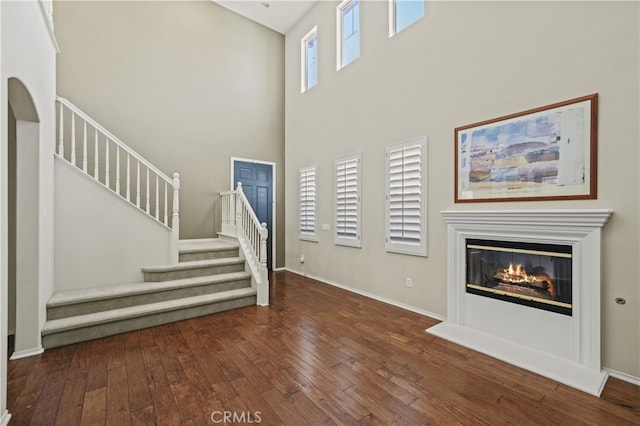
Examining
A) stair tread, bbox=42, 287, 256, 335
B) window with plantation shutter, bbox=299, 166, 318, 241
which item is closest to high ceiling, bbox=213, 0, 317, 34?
window with plantation shutter, bbox=299, 166, 318, 241

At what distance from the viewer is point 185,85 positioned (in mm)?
5336

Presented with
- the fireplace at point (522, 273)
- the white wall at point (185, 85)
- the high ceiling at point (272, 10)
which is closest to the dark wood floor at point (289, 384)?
the fireplace at point (522, 273)

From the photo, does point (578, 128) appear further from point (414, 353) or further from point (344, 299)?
point (344, 299)

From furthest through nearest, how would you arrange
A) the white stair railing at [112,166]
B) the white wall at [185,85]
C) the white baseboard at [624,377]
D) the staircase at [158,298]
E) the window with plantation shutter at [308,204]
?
the window with plantation shutter at [308,204]
the white wall at [185,85]
the white stair railing at [112,166]
the staircase at [158,298]
the white baseboard at [624,377]

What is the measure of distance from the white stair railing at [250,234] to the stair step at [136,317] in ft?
0.63

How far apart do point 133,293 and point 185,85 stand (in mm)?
3911

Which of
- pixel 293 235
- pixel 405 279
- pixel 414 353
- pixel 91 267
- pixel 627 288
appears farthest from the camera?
pixel 293 235

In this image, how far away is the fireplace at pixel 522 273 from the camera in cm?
254

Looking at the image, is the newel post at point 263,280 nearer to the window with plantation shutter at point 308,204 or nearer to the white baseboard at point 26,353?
the window with plantation shutter at point 308,204

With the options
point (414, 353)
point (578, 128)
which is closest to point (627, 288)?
point (578, 128)

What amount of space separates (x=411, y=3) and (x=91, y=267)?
17.3 ft

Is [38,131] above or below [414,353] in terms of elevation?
above

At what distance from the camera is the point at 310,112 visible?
18.5 ft

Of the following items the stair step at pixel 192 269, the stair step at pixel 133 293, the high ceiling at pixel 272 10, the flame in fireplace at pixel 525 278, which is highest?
the high ceiling at pixel 272 10
